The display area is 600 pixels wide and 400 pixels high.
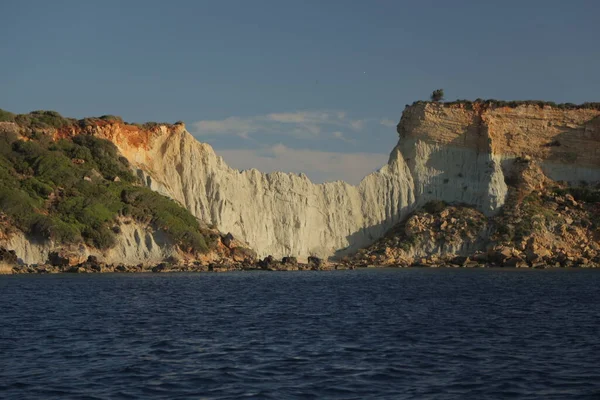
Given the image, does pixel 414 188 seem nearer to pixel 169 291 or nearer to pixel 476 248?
pixel 476 248

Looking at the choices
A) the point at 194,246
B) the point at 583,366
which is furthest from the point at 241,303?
the point at 194,246

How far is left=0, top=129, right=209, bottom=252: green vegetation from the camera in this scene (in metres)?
70.4

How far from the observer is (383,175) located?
3949 inches

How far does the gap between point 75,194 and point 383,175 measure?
4033cm

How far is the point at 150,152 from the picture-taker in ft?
301

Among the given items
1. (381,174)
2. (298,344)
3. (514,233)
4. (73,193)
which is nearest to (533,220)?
(514,233)

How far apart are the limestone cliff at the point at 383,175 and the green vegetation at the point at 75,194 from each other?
6239mm

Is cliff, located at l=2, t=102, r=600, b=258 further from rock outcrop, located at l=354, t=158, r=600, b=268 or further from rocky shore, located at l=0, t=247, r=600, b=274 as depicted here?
rocky shore, located at l=0, t=247, r=600, b=274

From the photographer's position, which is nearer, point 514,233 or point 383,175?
point 514,233

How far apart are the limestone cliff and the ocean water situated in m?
44.7

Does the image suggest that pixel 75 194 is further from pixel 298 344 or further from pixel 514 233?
pixel 298 344

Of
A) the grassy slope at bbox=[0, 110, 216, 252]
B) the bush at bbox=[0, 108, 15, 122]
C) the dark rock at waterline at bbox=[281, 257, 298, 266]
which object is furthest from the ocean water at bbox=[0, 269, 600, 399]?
the bush at bbox=[0, 108, 15, 122]

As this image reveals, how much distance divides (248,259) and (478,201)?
2984 centimetres

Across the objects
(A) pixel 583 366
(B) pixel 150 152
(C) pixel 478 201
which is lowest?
(A) pixel 583 366
